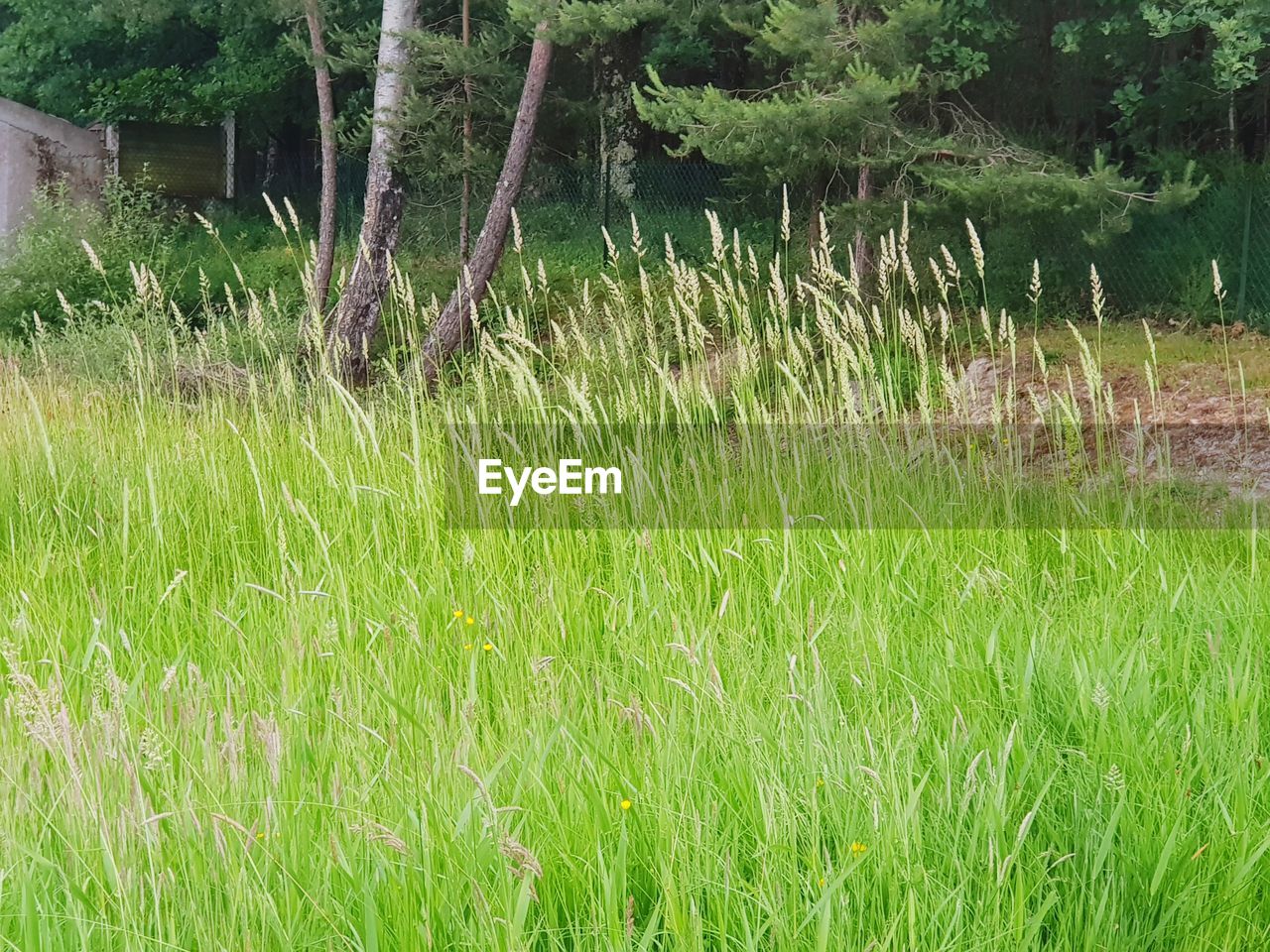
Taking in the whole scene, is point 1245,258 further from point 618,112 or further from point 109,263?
point 109,263

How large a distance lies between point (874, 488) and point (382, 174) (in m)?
8.78

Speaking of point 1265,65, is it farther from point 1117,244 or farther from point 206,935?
point 206,935

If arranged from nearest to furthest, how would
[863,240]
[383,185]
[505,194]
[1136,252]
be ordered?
[863,240], [505,194], [383,185], [1136,252]

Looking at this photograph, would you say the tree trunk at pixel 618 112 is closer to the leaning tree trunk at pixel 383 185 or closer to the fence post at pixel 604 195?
the fence post at pixel 604 195

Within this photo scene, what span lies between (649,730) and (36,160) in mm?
20923

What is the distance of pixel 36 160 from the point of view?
2005 cm

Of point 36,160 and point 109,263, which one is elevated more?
point 36,160

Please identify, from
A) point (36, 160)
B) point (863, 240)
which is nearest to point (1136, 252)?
point (863, 240)

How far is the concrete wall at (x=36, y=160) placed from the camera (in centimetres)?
1956

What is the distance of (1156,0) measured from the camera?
10.2 m

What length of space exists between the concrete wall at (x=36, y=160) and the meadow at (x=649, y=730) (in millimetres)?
18053

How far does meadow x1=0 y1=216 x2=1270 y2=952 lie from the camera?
183 centimetres

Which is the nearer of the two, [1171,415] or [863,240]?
[1171,415]

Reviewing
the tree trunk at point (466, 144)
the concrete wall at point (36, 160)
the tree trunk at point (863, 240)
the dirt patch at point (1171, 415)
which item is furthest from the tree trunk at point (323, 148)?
the concrete wall at point (36, 160)
